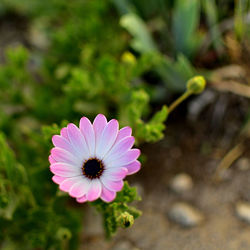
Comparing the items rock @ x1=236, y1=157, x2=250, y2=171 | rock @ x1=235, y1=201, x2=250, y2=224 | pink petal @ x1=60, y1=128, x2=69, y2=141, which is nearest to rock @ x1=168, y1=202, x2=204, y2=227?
rock @ x1=235, y1=201, x2=250, y2=224

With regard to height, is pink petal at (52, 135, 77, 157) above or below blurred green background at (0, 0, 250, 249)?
below

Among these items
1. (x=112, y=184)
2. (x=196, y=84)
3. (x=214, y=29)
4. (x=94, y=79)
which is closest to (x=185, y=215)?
(x=196, y=84)

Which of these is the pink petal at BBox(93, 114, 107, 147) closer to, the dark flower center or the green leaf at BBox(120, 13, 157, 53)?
the dark flower center

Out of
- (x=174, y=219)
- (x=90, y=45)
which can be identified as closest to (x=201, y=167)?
(x=174, y=219)

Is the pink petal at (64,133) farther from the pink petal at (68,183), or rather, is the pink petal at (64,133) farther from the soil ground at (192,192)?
the soil ground at (192,192)

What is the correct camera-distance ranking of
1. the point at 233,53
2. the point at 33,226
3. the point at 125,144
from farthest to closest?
the point at 233,53
the point at 33,226
the point at 125,144

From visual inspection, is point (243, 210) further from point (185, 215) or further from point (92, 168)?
point (92, 168)

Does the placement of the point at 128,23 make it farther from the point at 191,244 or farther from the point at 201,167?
the point at 191,244
